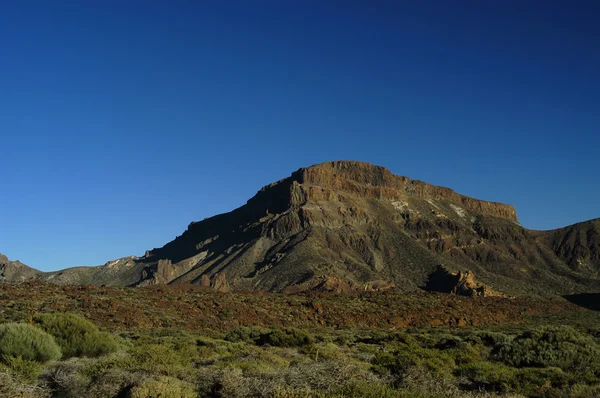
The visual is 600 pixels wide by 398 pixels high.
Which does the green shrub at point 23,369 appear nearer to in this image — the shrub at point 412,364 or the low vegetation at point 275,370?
the low vegetation at point 275,370

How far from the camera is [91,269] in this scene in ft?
474

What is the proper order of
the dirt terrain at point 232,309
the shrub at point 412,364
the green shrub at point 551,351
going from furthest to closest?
the dirt terrain at point 232,309
the green shrub at point 551,351
the shrub at point 412,364

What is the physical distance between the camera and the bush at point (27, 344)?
14117mm

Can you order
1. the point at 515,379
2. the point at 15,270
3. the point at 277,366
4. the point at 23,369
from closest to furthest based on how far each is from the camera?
the point at 23,369
the point at 515,379
the point at 277,366
the point at 15,270

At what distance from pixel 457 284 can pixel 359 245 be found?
123 feet

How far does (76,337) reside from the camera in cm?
1758

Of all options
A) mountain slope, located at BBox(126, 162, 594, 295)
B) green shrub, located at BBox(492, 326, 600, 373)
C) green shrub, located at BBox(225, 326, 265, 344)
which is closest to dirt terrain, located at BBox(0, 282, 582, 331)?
green shrub, located at BBox(225, 326, 265, 344)

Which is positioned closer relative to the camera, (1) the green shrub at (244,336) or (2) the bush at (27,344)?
(2) the bush at (27,344)

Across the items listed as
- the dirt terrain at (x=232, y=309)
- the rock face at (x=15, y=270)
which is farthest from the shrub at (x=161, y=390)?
the rock face at (x=15, y=270)

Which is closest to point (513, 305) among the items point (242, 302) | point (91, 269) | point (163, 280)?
point (242, 302)

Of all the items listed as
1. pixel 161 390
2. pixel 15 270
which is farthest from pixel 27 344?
pixel 15 270

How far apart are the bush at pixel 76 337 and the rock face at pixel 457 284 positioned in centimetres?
7919

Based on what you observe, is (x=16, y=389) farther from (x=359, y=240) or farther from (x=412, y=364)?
(x=359, y=240)

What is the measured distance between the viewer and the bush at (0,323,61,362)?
14.1m
